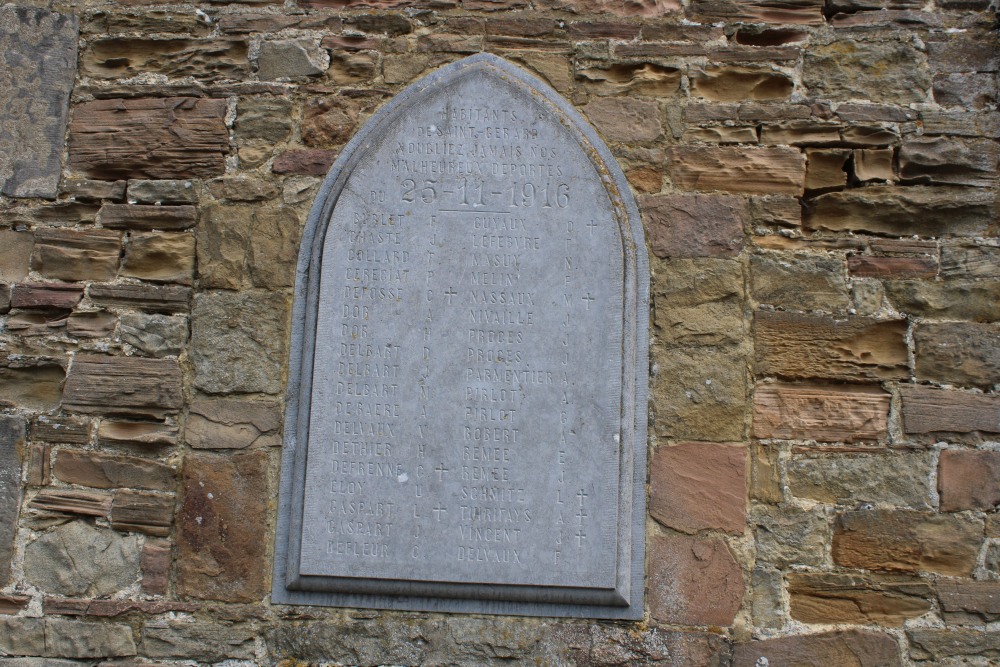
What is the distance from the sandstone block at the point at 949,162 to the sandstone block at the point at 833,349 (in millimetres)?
563

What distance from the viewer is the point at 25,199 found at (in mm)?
3156

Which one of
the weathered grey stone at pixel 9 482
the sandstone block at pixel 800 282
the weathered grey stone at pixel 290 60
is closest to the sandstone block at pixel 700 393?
the sandstone block at pixel 800 282

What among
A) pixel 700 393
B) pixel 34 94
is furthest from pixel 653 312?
pixel 34 94

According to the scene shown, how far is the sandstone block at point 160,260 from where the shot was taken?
3.09 m

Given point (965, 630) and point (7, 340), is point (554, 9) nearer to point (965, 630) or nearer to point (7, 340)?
point (7, 340)

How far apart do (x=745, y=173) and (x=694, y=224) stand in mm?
271

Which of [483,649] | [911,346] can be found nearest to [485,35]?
[911,346]

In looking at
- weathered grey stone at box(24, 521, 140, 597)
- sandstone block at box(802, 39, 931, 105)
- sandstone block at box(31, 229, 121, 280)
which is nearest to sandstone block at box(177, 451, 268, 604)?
weathered grey stone at box(24, 521, 140, 597)

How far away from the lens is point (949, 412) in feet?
9.54

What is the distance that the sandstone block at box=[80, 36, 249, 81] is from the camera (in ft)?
10.6

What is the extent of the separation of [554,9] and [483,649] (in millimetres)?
2328

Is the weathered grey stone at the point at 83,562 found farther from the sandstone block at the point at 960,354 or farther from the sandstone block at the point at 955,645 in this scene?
the sandstone block at the point at 960,354

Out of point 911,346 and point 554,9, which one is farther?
point 554,9

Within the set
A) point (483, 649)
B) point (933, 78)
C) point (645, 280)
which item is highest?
point (933, 78)
